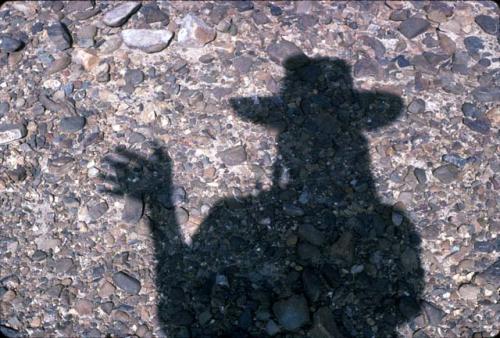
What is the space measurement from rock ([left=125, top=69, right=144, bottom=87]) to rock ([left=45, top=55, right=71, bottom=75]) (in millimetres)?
390

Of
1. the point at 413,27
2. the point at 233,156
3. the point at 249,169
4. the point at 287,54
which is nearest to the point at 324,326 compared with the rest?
the point at 249,169

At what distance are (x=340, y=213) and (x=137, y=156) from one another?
1.15 meters

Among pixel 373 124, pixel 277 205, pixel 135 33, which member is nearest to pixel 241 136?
pixel 277 205

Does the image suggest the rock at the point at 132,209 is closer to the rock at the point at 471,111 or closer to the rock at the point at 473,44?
the rock at the point at 471,111

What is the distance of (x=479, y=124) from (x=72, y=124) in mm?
2318

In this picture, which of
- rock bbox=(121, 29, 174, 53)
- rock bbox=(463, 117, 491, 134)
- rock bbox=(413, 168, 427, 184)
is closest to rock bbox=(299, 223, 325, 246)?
rock bbox=(413, 168, 427, 184)

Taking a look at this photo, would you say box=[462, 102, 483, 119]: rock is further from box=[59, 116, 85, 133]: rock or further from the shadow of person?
box=[59, 116, 85, 133]: rock

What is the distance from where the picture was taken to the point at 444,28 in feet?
14.8

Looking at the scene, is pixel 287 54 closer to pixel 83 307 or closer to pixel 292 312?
pixel 292 312

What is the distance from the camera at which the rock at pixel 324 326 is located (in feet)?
10.7

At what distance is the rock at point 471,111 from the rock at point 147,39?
72.1 inches

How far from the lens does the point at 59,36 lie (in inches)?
173

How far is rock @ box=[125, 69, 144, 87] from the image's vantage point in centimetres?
420

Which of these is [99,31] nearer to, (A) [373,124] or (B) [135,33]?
(B) [135,33]
